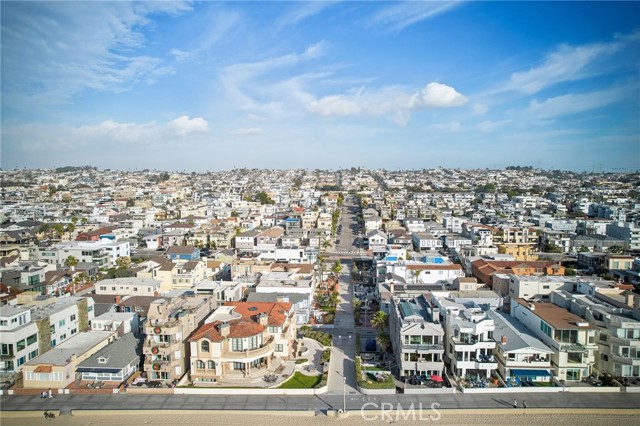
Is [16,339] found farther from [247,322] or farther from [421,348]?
[421,348]

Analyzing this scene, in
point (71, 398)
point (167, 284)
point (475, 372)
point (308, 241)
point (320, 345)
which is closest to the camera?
point (71, 398)

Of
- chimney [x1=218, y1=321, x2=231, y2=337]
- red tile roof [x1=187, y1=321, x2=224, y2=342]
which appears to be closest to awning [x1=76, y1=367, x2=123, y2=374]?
red tile roof [x1=187, y1=321, x2=224, y2=342]

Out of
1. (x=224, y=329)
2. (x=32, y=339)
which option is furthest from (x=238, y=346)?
(x=32, y=339)

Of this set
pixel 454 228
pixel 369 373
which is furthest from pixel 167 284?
pixel 454 228

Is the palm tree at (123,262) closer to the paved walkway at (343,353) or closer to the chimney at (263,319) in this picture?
the paved walkway at (343,353)

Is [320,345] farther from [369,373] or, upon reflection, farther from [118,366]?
[118,366]
